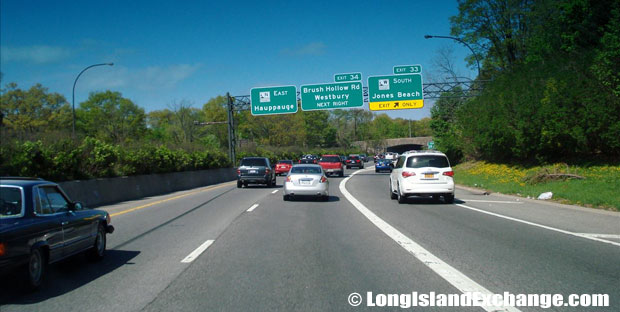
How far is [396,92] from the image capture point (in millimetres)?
36500

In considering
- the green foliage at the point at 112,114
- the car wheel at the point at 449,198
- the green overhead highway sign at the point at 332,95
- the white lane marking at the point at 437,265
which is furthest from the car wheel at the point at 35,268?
the green foliage at the point at 112,114

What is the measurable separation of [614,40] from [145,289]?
78.1 ft

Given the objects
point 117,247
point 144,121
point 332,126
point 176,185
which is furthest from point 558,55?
point 332,126

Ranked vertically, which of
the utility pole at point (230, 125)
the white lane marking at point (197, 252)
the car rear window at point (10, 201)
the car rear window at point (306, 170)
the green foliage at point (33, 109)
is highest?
the green foliage at point (33, 109)

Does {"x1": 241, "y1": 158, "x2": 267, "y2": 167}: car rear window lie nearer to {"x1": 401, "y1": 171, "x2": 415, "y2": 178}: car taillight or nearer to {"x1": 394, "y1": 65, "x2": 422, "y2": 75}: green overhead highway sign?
{"x1": 401, "y1": 171, "x2": 415, "y2": 178}: car taillight

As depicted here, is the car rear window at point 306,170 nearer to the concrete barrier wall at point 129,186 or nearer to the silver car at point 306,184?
the silver car at point 306,184

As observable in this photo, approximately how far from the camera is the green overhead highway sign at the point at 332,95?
123 ft

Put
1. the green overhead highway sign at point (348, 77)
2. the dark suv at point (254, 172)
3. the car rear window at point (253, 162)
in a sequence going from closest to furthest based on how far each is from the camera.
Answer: the dark suv at point (254, 172) < the car rear window at point (253, 162) < the green overhead highway sign at point (348, 77)

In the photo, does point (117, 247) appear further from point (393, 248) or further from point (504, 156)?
point (504, 156)

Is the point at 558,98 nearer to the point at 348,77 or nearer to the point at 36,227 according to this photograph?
the point at 348,77

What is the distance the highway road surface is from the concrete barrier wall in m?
5.86

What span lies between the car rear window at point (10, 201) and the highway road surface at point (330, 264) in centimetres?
94

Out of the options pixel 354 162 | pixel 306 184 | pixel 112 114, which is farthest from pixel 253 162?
pixel 112 114

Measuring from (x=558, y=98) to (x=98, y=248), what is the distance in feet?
77.7
